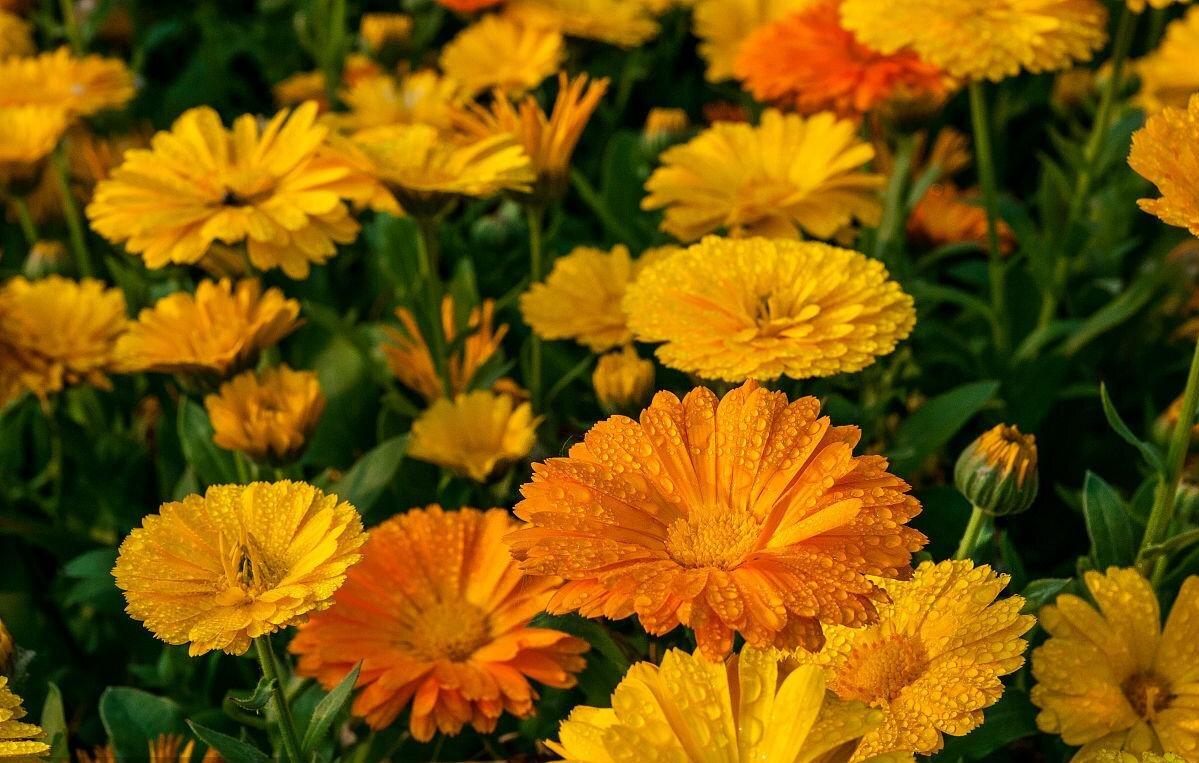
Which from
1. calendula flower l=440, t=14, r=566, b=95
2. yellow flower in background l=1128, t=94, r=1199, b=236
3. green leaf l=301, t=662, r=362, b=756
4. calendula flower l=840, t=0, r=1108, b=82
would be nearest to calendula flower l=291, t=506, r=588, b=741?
green leaf l=301, t=662, r=362, b=756

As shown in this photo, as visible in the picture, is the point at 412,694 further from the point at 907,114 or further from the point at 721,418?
the point at 907,114

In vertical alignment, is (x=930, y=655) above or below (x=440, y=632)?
above

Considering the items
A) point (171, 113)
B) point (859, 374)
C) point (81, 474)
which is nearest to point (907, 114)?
point (859, 374)

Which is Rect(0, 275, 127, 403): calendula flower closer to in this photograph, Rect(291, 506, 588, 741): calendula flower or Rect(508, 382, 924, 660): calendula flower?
Rect(291, 506, 588, 741): calendula flower

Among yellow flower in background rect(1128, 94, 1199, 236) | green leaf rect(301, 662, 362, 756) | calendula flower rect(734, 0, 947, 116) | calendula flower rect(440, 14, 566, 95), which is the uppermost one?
yellow flower in background rect(1128, 94, 1199, 236)

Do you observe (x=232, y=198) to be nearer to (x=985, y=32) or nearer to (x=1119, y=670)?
(x=985, y=32)

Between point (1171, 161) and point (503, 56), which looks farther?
point (503, 56)

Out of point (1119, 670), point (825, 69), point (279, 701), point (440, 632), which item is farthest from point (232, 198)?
point (1119, 670)
